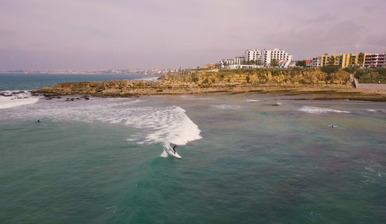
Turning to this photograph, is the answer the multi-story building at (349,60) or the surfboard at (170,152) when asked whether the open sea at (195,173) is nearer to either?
the surfboard at (170,152)

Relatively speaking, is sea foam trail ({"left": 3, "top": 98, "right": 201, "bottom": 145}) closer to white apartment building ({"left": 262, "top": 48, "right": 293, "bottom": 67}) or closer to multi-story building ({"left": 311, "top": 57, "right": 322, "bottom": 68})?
multi-story building ({"left": 311, "top": 57, "right": 322, "bottom": 68})

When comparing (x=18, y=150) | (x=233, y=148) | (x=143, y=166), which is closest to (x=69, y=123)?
(x=18, y=150)

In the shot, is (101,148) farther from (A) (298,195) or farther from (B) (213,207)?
(A) (298,195)

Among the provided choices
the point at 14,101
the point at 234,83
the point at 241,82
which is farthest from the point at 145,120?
the point at 241,82

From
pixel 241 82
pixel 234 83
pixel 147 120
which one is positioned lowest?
pixel 147 120

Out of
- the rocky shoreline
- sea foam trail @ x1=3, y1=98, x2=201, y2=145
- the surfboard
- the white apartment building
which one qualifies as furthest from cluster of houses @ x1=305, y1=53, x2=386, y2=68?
the surfboard

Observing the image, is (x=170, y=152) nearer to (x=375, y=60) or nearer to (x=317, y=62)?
(x=375, y=60)

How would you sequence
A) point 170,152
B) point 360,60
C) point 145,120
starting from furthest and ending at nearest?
point 360,60 < point 145,120 < point 170,152

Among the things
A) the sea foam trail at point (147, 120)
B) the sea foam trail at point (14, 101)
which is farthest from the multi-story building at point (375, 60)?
the sea foam trail at point (14, 101)
